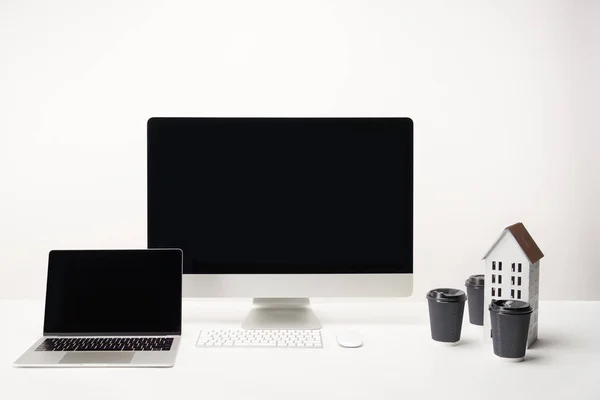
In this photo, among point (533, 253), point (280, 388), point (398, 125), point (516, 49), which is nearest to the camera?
point (280, 388)

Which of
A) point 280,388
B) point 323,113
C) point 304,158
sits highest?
point 323,113

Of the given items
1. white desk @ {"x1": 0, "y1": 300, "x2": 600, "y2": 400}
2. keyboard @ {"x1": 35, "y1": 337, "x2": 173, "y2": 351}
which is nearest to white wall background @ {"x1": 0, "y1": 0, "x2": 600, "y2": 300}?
white desk @ {"x1": 0, "y1": 300, "x2": 600, "y2": 400}

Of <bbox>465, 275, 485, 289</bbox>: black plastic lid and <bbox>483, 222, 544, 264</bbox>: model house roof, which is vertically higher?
<bbox>483, 222, 544, 264</bbox>: model house roof

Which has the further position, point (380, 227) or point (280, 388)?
point (380, 227)

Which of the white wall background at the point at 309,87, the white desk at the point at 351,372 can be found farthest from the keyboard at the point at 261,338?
the white wall background at the point at 309,87

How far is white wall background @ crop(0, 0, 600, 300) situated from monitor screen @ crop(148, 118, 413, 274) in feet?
3.41

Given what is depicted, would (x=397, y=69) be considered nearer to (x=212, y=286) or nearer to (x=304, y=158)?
(x=304, y=158)

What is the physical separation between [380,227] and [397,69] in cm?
118

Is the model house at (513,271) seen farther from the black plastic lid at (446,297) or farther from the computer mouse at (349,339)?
the computer mouse at (349,339)

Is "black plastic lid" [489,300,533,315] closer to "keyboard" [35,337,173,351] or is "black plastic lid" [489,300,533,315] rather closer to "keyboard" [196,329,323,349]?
"keyboard" [196,329,323,349]

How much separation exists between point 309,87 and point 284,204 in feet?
3.67

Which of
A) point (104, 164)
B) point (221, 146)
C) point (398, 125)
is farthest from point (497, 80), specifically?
point (104, 164)

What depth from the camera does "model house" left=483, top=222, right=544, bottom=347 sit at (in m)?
1.29

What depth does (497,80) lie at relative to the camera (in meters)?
2.48
